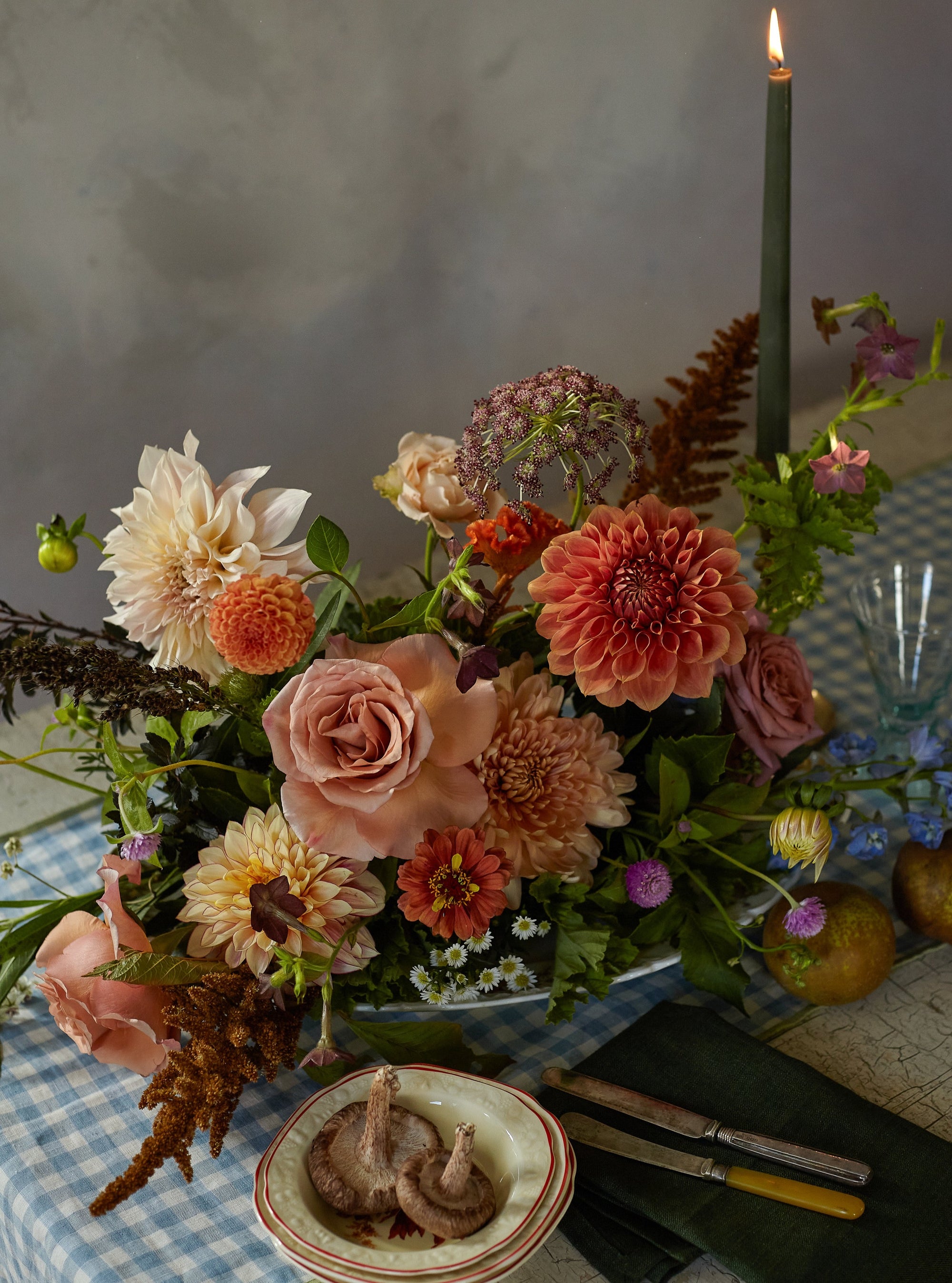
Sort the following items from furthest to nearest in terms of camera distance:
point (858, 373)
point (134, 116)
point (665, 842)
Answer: point (134, 116) < point (858, 373) < point (665, 842)

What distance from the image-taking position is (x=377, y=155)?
50.6 inches

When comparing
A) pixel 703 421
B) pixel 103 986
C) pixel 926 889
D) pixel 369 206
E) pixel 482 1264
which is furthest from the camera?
pixel 369 206

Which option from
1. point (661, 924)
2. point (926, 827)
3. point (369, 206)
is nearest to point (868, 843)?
point (926, 827)

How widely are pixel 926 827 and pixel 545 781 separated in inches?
9.1

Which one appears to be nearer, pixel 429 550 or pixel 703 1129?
pixel 703 1129

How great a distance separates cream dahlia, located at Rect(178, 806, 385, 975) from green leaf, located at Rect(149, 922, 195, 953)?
Answer: 0.12 feet

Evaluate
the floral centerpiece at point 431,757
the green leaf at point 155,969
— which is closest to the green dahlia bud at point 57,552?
the floral centerpiece at point 431,757

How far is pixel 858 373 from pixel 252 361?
2.55 feet

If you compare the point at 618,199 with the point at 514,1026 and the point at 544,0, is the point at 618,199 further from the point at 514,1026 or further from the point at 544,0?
the point at 514,1026

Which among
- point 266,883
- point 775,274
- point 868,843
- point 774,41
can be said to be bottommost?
point 868,843

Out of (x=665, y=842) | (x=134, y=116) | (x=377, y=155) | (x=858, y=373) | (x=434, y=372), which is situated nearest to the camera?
(x=665, y=842)

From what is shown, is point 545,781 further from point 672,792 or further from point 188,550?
point 188,550

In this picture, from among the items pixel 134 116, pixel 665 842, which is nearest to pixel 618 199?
pixel 134 116

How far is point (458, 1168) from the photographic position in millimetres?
477
